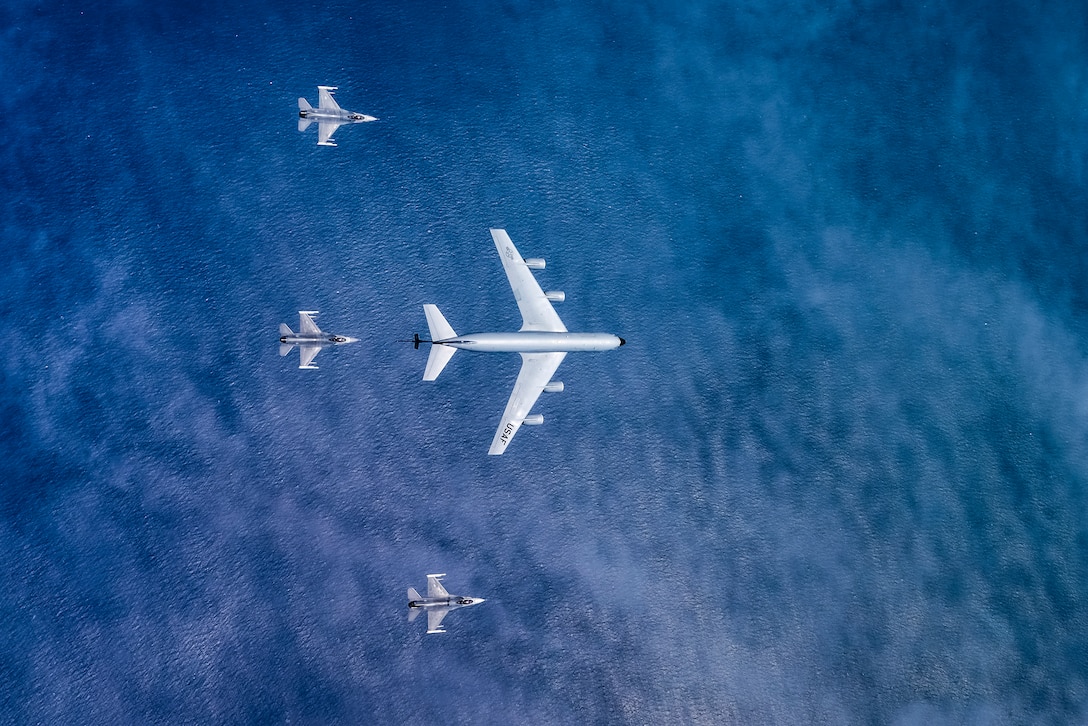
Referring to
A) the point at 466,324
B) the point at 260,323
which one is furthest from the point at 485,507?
the point at 260,323

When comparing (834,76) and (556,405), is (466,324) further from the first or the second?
(834,76)

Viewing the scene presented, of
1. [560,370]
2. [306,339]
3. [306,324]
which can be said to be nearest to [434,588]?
[560,370]

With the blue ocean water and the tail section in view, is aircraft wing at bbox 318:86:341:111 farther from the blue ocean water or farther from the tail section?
the tail section

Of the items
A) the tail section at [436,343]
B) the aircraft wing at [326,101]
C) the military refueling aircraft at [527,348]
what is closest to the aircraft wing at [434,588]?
the military refueling aircraft at [527,348]

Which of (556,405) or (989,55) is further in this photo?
(989,55)

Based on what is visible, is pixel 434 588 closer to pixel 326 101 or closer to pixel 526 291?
pixel 526 291

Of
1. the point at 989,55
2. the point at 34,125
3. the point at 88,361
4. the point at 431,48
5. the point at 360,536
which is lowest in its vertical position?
the point at 360,536
